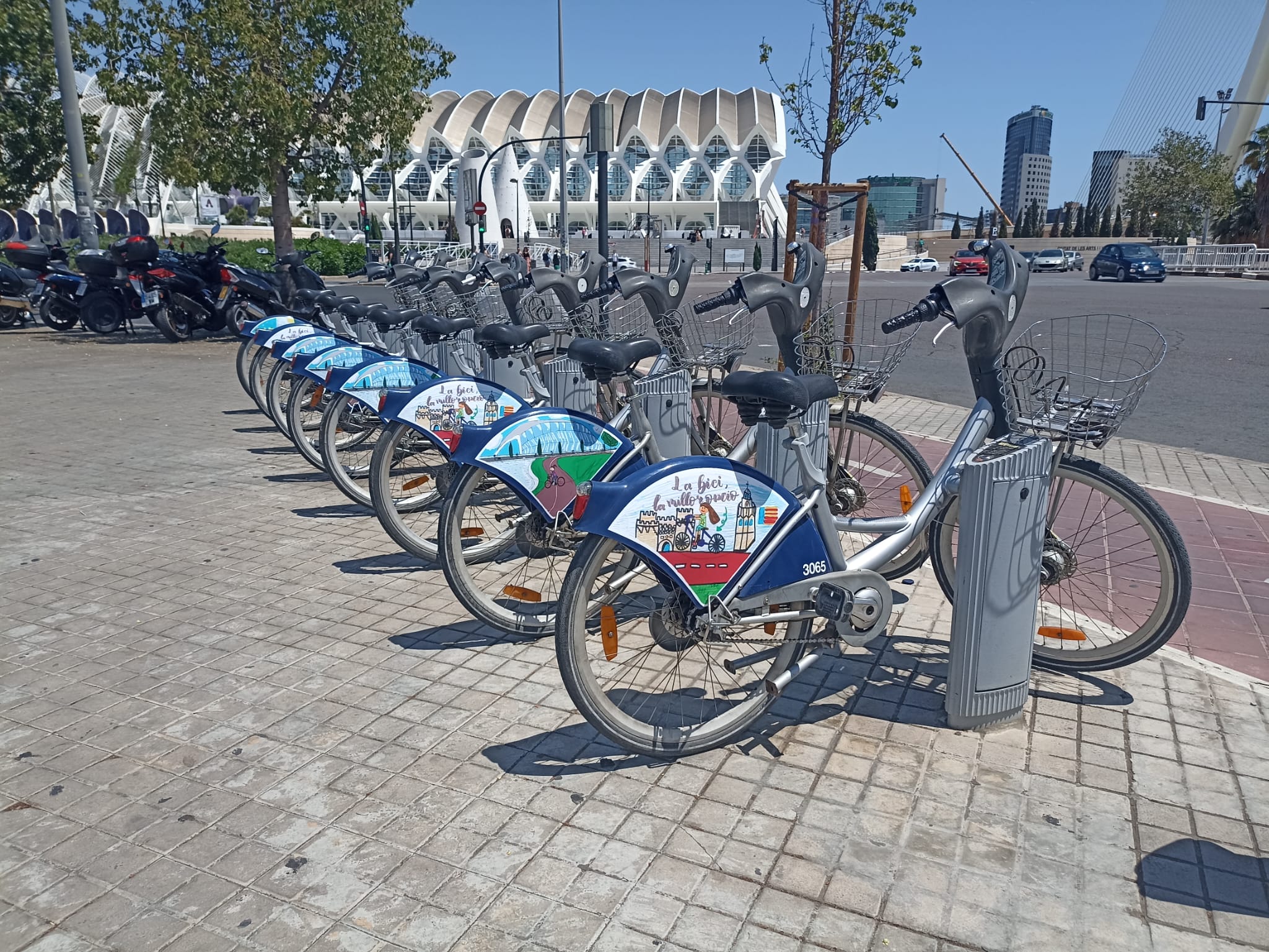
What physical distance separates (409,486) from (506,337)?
3.23 ft

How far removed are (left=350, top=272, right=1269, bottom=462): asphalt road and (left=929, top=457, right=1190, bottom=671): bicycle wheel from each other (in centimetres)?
59

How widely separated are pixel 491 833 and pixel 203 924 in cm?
75

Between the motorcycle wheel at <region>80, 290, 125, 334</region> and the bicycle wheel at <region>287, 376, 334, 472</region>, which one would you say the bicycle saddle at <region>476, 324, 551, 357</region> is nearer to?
the bicycle wheel at <region>287, 376, 334, 472</region>

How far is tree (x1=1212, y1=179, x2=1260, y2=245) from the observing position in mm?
51031

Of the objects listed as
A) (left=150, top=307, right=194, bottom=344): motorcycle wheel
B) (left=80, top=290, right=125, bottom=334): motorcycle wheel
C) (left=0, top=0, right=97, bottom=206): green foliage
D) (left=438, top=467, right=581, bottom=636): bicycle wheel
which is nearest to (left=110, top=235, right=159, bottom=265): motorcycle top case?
(left=150, top=307, right=194, bottom=344): motorcycle wheel

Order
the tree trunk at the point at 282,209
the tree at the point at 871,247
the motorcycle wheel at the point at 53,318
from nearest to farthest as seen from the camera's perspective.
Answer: the motorcycle wheel at the point at 53,318 → the tree trunk at the point at 282,209 → the tree at the point at 871,247

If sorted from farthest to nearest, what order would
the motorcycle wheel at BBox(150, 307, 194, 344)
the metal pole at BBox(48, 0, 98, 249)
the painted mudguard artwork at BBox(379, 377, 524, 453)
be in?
the motorcycle wheel at BBox(150, 307, 194, 344), the metal pole at BBox(48, 0, 98, 249), the painted mudguard artwork at BBox(379, 377, 524, 453)

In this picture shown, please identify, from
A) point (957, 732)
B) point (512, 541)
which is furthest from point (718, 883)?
point (512, 541)

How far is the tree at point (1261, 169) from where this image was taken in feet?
162

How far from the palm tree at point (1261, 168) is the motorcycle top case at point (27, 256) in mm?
54503

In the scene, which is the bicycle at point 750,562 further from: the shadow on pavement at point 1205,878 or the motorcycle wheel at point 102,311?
the motorcycle wheel at point 102,311

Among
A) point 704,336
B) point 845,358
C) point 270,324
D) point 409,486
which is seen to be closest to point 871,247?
point 270,324

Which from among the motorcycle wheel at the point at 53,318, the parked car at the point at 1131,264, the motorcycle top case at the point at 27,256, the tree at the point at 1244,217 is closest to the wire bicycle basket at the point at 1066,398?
the motorcycle top case at the point at 27,256

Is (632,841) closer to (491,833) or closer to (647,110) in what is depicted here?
(491,833)
